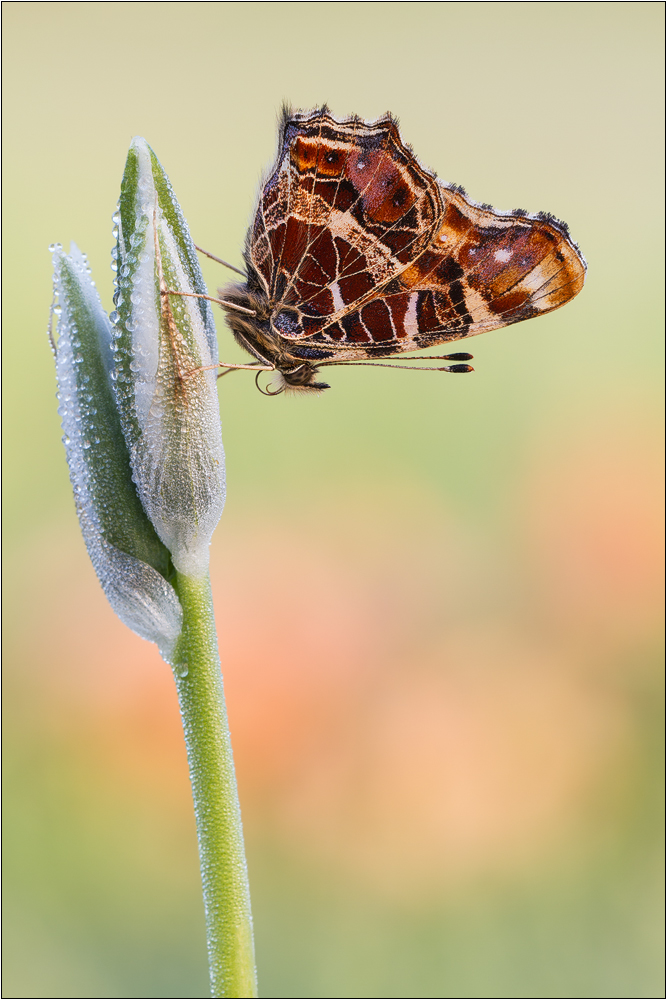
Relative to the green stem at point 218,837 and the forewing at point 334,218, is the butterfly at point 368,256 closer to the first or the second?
the forewing at point 334,218

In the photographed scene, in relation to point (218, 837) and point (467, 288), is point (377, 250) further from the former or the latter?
point (218, 837)

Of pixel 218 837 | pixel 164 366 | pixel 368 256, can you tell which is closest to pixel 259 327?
pixel 368 256

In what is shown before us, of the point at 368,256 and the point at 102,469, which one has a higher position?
the point at 368,256

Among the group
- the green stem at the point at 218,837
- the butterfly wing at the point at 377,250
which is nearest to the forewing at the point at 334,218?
the butterfly wing at the point at 377,250

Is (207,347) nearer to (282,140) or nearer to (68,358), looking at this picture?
(68,358)

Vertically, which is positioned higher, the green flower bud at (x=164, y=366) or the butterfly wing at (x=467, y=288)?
the butterfly wing at (x=467, y=288)

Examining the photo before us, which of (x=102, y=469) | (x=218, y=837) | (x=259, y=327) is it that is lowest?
(x=218, y=837)

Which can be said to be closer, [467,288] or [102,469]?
[102,469]
